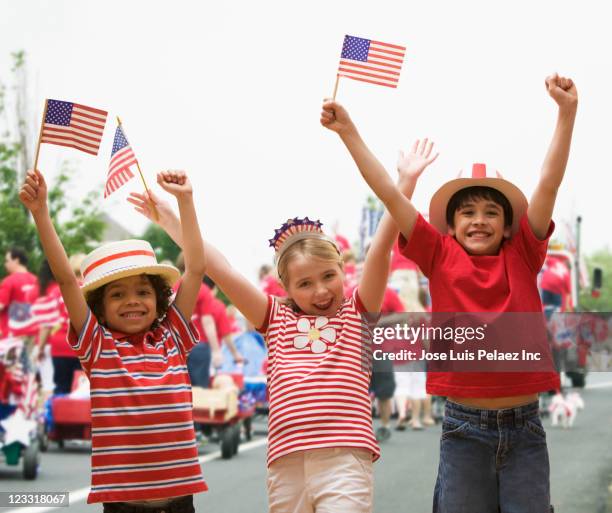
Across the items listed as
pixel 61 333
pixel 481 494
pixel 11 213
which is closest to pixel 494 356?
pixel 481 494

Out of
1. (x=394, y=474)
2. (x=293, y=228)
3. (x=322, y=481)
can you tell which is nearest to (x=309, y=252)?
(x=293, y=228)

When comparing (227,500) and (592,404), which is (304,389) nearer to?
(227,500)

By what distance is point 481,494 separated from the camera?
3691 millimetres

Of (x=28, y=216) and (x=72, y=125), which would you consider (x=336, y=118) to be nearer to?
(x=72, y=125)

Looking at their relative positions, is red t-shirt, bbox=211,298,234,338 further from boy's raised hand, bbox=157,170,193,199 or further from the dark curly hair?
boy's raised hand, bbox=157,170,193,199

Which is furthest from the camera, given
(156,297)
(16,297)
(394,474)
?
(16,297)

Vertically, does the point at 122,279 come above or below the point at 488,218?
below

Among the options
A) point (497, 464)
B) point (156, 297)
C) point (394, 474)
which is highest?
point (156, 297)

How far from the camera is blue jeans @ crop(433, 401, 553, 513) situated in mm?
3650

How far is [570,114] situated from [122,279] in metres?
1.75

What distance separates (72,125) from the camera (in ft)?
14.8

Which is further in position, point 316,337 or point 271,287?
point 271,287

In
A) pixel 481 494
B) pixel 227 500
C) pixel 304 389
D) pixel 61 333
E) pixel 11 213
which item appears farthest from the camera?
pixel 11 213

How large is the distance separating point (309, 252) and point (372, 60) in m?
0.92
